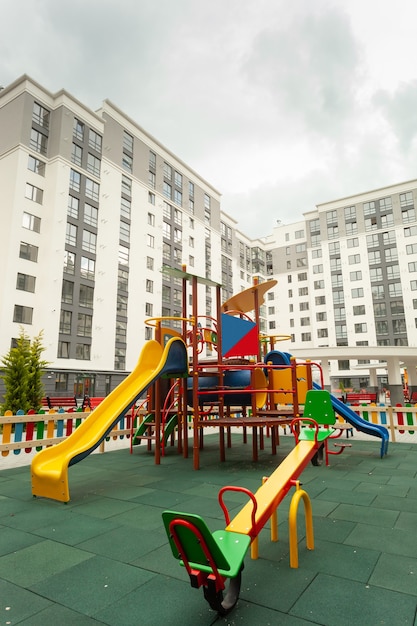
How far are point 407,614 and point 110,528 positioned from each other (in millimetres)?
2925

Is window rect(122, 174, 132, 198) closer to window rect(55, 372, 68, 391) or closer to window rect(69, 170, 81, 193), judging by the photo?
window rect(69, 170, 81, 193)

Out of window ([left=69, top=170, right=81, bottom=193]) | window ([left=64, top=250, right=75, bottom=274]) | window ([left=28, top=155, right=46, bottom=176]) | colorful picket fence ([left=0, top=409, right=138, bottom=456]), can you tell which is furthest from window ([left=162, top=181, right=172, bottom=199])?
colorful picket fence ([left=0, top=409, right=138, bottom=456])

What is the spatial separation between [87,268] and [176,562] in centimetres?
3130

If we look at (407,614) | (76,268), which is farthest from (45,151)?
(407,614)

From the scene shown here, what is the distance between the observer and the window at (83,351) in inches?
1206

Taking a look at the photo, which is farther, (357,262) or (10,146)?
(357,262)

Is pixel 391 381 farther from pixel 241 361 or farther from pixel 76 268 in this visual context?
pixel 76 268

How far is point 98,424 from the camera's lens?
6.42m

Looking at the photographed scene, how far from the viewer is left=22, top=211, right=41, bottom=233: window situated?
2897 cm

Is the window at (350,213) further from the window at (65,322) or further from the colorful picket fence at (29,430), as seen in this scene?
the colorful picket fence at (29,430)

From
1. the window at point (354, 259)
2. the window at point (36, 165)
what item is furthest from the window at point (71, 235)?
the window at point (354, 259)

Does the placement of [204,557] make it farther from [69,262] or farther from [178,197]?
[178,197]

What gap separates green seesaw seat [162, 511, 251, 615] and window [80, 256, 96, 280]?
31.5m

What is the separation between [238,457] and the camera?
861 cm
